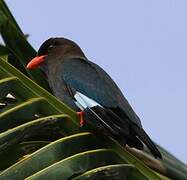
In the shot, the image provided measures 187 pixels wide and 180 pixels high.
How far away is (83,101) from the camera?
3.81 meters

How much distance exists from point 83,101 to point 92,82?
0.33 metres

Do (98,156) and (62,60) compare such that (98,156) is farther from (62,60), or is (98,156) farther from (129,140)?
(62,60)

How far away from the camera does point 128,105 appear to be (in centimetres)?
354

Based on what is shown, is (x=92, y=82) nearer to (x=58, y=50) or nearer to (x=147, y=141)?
(x=58, y=50)

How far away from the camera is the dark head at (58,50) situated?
465 centimetres

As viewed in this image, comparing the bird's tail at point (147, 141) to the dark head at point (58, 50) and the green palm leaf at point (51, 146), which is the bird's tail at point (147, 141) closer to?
the green palm leaf at point (51, 146)

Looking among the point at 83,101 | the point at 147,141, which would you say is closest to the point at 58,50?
the point at 83,101

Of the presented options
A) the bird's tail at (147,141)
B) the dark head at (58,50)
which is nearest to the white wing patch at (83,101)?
the bird's tail at (147,141)

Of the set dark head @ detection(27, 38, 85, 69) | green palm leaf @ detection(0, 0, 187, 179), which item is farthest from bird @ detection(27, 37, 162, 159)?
green palm leaf @ detection(0, 0, 187, 179)

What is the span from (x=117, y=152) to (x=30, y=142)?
0.33 meters

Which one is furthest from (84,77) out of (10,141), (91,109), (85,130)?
(10,141)

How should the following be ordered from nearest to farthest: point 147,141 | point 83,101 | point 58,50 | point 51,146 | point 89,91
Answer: point 51,146 → point 147,141 → point 83,101 → point 89,91 → point 58,50

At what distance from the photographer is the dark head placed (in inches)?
183

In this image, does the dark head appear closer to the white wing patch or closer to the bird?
the bird
